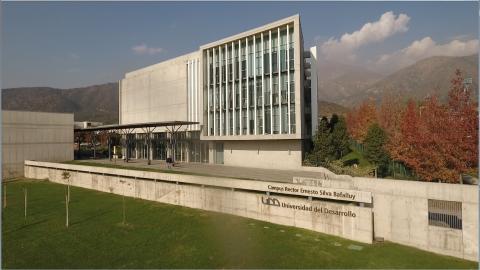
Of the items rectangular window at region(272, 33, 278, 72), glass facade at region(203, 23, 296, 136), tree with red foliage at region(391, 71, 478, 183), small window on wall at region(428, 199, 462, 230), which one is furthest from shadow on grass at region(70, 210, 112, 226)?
tree with red foliage at region(391, 71, 478, 183)

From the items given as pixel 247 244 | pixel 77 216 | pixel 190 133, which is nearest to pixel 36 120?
pixel 190 133

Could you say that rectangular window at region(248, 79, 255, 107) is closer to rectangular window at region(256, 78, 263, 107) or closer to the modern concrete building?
the modern concrete building

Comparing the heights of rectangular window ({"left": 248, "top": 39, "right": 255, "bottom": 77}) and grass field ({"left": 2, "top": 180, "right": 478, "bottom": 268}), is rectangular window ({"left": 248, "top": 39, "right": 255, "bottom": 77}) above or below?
above

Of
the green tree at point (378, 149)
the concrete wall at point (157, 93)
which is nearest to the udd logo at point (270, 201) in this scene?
the green tree at point (378, 149)

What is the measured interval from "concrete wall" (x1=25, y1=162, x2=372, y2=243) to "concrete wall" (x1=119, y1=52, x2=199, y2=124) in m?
18.9

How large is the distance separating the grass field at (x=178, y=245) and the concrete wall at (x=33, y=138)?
26.9 m

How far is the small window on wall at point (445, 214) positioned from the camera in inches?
627

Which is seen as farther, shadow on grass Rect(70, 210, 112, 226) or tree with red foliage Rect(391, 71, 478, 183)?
shadow on grass Rect(70, 210, 112, 226)

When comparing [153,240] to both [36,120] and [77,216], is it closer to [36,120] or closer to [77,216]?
[77,216]

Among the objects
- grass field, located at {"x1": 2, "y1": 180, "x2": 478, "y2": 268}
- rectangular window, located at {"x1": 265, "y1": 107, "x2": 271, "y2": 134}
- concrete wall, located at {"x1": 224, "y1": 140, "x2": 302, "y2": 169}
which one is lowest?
grass field, located at {"x1": 2, "y1": 180, "x2": 478, "y2": 268}

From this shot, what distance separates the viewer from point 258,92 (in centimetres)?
3984

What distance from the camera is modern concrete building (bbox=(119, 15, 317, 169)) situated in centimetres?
3725

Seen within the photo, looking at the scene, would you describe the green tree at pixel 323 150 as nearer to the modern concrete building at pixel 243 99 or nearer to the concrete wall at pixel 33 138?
the modern concrete building at pixel 243 99

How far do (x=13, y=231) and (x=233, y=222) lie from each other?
14.4 meters
